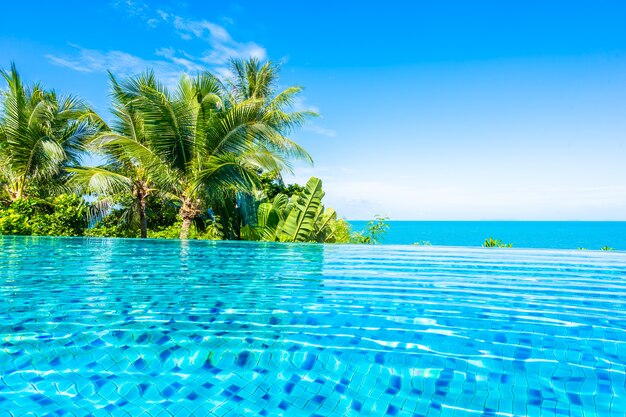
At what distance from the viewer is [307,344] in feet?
8.99

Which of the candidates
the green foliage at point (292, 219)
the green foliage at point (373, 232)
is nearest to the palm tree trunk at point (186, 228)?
the green foliage at point (292, 219)

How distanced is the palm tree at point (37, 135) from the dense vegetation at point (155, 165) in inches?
1.2

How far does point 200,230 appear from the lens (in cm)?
1286

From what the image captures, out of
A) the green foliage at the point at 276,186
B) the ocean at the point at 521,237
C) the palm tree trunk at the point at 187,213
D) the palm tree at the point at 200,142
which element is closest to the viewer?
the palm tree at the point at 200,142

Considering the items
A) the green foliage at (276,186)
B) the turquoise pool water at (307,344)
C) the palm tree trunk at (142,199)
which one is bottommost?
the turquoise pool water at (307,344)

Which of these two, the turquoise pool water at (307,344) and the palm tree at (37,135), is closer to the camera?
the turquoise pool water at (307,344)

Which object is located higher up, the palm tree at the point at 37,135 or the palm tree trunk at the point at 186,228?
the palm tree at the point at 37,135

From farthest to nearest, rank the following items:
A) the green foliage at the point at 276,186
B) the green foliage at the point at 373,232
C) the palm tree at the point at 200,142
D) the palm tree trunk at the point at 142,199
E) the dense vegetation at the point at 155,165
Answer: the green foliage at the point at 276,186 < the green foliage at the point at 373,232 < the palm tree trunk at the point at 142,199 < the dense vegetation at the point at 155,165 < the palm tree at the point at 200,142

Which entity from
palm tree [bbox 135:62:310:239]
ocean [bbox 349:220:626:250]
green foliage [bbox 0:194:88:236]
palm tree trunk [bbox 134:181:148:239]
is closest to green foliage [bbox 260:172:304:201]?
ocean [bbox 349:220:626:250]

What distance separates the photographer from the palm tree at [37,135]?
454 inches

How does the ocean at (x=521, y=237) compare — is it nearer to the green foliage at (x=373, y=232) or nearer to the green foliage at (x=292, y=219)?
the green foliage at (x=373, y=232)

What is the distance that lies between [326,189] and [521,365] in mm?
9659

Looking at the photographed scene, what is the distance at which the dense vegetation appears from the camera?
1012cm

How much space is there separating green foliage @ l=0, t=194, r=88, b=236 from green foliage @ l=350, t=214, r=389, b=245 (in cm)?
831
